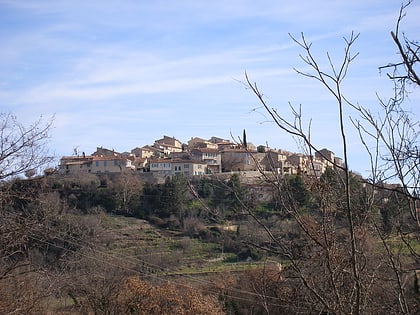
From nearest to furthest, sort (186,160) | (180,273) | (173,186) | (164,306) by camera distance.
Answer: (164,306)
(180,273)
(173,186)
(186,160)

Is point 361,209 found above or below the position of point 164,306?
above

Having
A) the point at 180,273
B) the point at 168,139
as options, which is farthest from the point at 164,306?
the point at 168,139

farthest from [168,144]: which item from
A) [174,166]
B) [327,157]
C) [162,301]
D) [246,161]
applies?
[327,157]

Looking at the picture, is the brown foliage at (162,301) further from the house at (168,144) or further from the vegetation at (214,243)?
the house at (168,144)

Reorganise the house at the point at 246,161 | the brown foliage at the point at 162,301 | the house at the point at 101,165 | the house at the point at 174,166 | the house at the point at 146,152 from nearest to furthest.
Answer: the house at the point at 246,161
the brown foliage at the point at 162,301
the house at the point at 174,166
the house at the point at 101,165
the house at the point at 146,152

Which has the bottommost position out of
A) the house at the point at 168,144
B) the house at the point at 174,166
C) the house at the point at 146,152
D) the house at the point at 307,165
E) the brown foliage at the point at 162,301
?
the brown foliage at the point at 162,301

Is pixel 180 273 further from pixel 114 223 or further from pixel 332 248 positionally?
pixel 332 248

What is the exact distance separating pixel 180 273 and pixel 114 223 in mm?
12598

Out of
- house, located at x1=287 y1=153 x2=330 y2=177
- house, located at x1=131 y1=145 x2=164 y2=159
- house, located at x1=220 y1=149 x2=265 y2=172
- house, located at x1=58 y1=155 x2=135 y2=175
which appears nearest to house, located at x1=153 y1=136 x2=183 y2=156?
house, located at x1=131 y1=145 x2=164 y2=159

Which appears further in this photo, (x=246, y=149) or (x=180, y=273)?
(x=180, y=273)

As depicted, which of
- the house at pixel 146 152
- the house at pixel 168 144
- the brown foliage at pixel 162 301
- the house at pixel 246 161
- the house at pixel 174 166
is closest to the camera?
the house at pixel 246 161

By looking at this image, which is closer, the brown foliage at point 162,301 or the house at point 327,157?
the house at point 327,157

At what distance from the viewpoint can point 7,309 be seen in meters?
7.73

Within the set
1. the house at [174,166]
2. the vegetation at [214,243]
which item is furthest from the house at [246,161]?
the house at [174,166]
